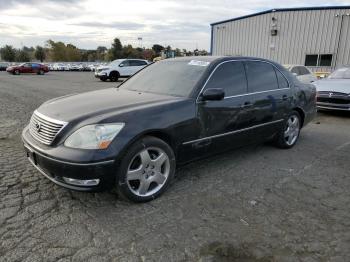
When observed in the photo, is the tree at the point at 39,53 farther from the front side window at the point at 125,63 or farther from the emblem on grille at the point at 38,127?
the emblem on grille at the point at 38,127

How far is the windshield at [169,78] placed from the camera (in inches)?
157

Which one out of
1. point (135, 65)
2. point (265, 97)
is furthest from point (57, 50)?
point (265, 97)

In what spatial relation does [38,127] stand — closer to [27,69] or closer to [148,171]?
[148,171]

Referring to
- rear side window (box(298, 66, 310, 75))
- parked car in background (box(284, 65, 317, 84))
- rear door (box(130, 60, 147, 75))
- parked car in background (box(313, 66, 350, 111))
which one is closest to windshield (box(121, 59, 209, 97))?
parked car in background (box(313, 66, 350, 111))

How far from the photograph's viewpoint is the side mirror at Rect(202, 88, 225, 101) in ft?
12.2

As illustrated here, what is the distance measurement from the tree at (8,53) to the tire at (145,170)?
85.8 metres

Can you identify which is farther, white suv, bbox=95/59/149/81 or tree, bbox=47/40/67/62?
tree, bbox=47/40/67/62

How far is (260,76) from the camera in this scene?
15.8 feet

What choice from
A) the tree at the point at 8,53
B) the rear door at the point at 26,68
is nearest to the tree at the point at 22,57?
the tree at the point at 8,53

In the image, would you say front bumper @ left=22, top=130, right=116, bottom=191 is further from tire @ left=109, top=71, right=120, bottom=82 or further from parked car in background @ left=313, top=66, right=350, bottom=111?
tire @ left=109, top=71, right=120, bottom=82

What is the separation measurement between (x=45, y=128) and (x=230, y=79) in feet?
8.18

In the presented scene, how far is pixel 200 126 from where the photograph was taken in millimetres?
3799

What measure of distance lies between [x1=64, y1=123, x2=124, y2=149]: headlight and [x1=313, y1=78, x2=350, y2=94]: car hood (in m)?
7.58

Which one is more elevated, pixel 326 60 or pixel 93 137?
pixel 326 60
